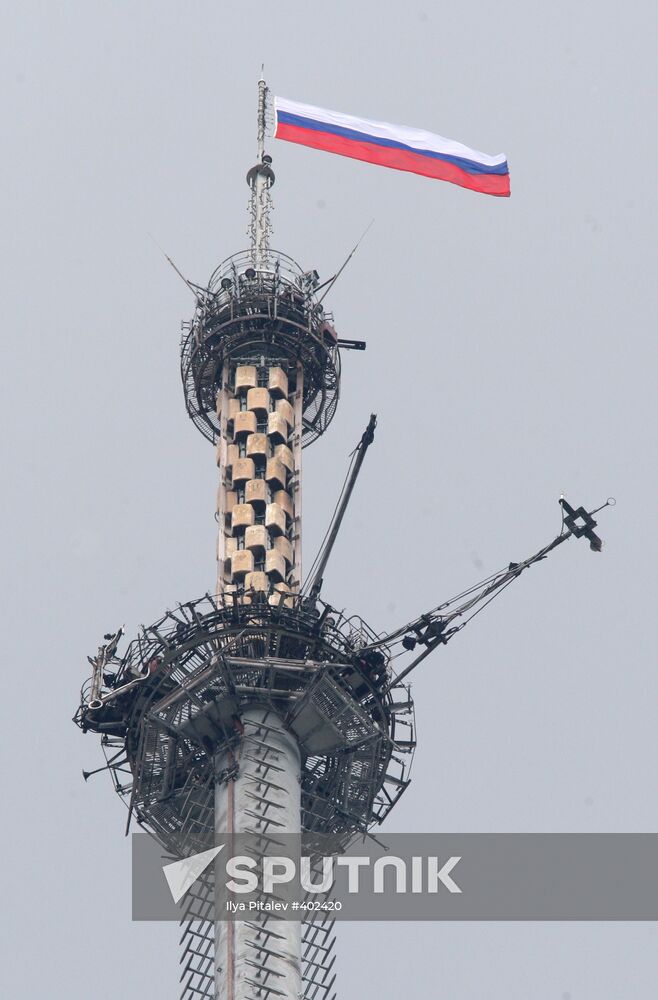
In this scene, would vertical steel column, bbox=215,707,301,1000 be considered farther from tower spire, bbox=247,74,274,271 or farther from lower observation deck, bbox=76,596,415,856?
tower spire, bbox=247,74,274,271

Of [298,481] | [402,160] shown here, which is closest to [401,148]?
[402,160]

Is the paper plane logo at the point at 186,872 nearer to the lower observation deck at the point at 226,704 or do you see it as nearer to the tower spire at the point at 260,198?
the lower observation deck at the point at 226,704

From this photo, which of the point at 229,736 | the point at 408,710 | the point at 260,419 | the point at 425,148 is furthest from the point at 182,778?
the point at 425,148

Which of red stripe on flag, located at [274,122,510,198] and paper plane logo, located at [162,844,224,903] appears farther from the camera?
red stripe on flag, located at [274,122,510,198]

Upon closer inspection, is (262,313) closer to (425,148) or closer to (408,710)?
(425,148)

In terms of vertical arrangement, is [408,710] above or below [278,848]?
above

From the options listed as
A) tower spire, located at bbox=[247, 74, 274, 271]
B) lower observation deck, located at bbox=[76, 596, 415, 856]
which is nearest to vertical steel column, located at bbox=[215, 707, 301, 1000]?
lower observation deck, located at bbox=[76, 596, 415, 856]
